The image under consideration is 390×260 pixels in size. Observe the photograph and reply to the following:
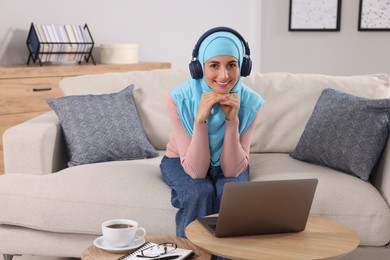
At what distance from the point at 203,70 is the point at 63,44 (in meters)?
2.41

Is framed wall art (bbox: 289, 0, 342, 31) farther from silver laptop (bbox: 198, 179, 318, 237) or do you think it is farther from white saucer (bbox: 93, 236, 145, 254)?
white saucer (bbox: 93, 236, 145, 254)

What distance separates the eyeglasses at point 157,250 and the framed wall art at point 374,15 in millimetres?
3924

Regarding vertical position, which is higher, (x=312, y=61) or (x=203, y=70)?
(x=203, y=70)

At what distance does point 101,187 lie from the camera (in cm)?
246

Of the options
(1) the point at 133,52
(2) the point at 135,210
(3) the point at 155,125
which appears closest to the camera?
(2) the point at 135,210

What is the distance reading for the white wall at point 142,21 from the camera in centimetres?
448

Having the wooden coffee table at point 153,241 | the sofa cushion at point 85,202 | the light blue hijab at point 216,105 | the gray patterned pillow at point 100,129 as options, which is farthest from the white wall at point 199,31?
the wooden coffee table at point 153,241

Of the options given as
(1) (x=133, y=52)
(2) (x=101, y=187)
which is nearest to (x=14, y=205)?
(2) (x=101, y=187)

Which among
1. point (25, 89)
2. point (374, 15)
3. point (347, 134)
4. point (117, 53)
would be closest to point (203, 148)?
point (347, 134)

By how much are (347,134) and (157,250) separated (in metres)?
1.21

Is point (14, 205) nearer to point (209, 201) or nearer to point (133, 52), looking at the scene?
point (209, 201)

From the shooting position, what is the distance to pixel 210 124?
234 cm

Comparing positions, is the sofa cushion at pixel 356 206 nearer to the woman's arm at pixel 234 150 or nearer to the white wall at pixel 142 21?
the woman's arm at pixel 234 150

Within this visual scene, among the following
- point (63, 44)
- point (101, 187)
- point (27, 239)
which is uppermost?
point (63, 44)
